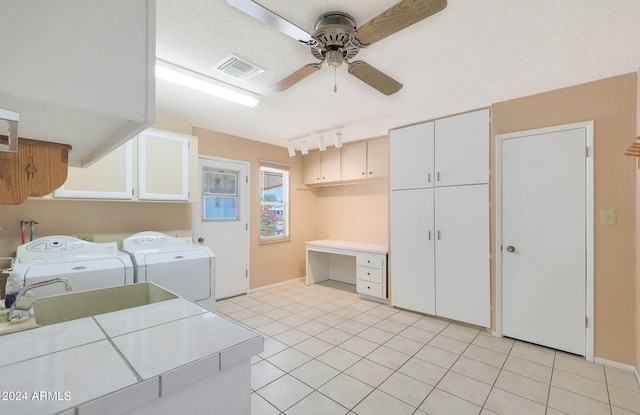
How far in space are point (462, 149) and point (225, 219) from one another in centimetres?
318

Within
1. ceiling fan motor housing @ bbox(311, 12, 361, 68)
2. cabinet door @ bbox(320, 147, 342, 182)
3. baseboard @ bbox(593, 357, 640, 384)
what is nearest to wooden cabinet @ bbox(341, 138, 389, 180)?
cabinet door @ bbox(320, 147, 342, 182)

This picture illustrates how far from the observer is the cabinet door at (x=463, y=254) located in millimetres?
2957

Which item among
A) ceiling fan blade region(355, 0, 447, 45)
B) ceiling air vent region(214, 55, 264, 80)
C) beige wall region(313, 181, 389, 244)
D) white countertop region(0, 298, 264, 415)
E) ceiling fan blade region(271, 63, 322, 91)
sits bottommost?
white countertop region(0, 298, 264, 415)

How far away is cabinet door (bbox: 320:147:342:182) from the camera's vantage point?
4738 mm

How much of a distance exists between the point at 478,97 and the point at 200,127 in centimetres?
328

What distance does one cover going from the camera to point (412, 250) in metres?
3.51

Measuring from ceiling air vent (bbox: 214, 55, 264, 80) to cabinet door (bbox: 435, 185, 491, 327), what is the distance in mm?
2318

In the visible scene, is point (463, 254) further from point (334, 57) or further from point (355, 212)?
point (334, 57)

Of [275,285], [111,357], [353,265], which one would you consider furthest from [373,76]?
[275,285]

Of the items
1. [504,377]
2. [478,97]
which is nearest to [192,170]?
[478,97]

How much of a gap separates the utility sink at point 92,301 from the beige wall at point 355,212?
3.48 metres

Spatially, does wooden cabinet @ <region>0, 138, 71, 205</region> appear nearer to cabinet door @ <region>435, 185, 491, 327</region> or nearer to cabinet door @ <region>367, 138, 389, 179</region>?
cabinet door @ <region>435, 185, 491, 327</region>

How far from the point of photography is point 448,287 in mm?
3197

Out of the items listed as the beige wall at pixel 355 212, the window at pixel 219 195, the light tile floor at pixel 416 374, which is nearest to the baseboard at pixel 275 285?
the beige wall at pixel 355 212
